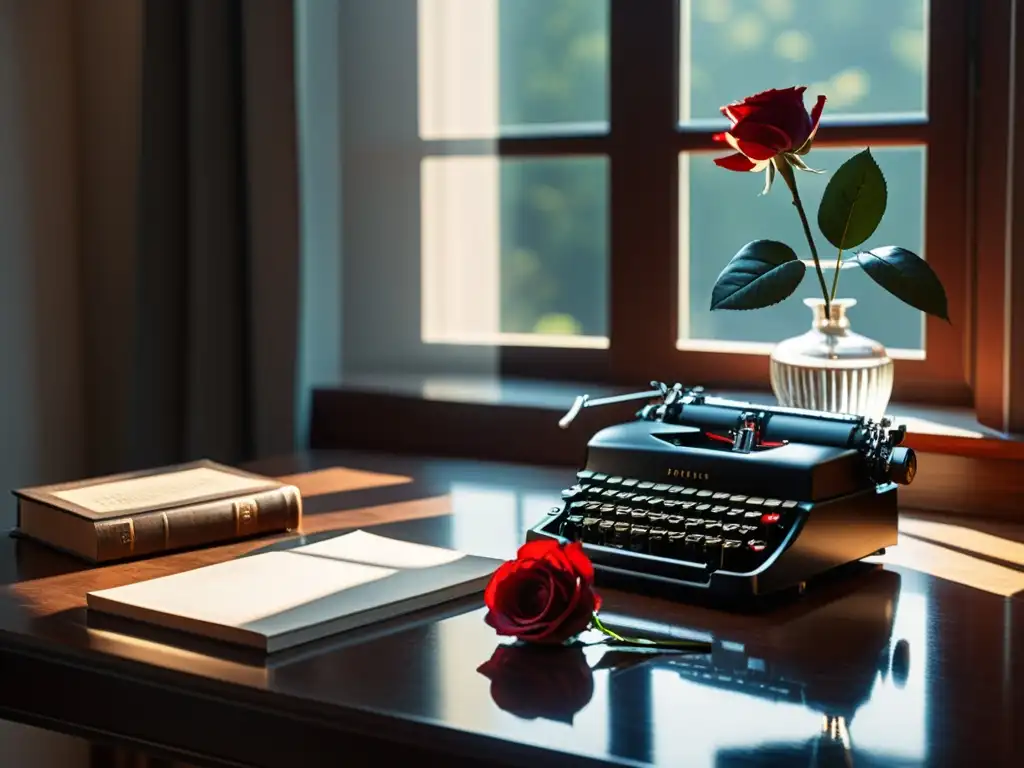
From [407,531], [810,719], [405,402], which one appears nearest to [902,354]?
[405,402]

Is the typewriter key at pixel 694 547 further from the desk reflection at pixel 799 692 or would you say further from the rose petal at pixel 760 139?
the rose petal at pixel 760 139

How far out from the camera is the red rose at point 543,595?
112 cm

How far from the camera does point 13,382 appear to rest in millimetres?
2389

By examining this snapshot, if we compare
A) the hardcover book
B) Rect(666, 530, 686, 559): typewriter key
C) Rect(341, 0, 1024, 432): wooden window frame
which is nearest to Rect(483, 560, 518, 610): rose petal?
the hardcover book

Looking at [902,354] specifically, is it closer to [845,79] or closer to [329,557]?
[845,79]

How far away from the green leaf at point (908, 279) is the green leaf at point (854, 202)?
0.05 metres

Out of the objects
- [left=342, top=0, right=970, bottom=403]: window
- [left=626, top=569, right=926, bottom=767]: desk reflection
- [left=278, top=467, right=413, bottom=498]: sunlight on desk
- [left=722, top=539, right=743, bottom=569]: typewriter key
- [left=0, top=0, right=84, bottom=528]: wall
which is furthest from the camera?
[left=0, top=0, right=84, bottom=528]: wall

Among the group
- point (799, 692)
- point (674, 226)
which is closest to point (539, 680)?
point (799, 692)

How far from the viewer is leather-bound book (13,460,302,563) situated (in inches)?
55.9

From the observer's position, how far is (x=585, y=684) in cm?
105

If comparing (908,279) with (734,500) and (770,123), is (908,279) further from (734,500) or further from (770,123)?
(734,500)

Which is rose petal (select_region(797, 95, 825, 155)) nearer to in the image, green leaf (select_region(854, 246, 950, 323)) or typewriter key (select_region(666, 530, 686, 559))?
green leaf (select_region(854, 246, 950, 323))

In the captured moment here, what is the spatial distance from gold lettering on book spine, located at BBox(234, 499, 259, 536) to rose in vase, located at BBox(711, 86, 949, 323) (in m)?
0.55

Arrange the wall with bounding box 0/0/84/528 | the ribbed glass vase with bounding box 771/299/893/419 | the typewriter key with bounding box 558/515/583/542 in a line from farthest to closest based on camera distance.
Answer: the wall with bounding box 0/0/84/528 < the ribbed glass vase with bounding box 771/299/893/419 < the typewriter key with bounding box 558/515/583/542
